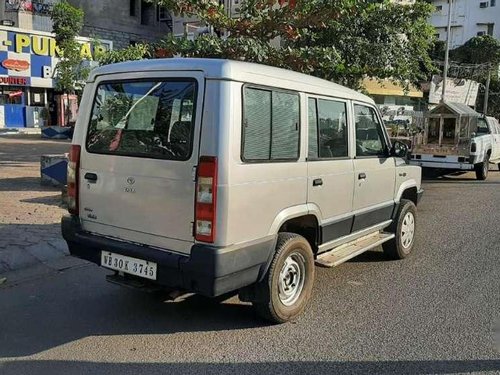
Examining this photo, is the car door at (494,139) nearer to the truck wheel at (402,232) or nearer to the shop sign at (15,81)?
the truck wheel at (402,232)

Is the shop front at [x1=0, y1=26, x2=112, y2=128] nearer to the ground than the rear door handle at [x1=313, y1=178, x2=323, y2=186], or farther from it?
farther from it

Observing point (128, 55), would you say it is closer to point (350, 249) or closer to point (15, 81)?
point (350, 249)

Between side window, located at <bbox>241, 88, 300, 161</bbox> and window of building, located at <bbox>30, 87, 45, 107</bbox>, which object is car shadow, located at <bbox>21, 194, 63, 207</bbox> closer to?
side window, located at <bbox>241, 88, 300, 161</bbox>

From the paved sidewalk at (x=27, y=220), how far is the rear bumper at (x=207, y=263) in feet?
6.98

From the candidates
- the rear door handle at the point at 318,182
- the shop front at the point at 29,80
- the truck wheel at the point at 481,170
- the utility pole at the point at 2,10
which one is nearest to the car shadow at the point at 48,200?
the rear door handle at the point at 318,182

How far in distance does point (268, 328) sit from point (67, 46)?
2453cm

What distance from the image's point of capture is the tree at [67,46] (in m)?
24.9

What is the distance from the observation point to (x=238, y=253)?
375cm

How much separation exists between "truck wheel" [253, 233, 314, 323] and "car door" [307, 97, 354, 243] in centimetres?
39

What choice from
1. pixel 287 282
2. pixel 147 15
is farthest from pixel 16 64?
pixel 287 282

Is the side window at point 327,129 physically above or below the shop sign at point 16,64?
below

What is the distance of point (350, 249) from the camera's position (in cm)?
532

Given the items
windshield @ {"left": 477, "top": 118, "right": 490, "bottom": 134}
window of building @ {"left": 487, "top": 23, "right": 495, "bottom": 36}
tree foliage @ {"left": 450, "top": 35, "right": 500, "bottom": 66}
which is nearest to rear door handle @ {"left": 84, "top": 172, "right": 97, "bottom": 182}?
windshield @ {"left": 477, "top": 118, "right": 490, "bottom": 134}

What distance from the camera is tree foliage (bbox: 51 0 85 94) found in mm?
24922
